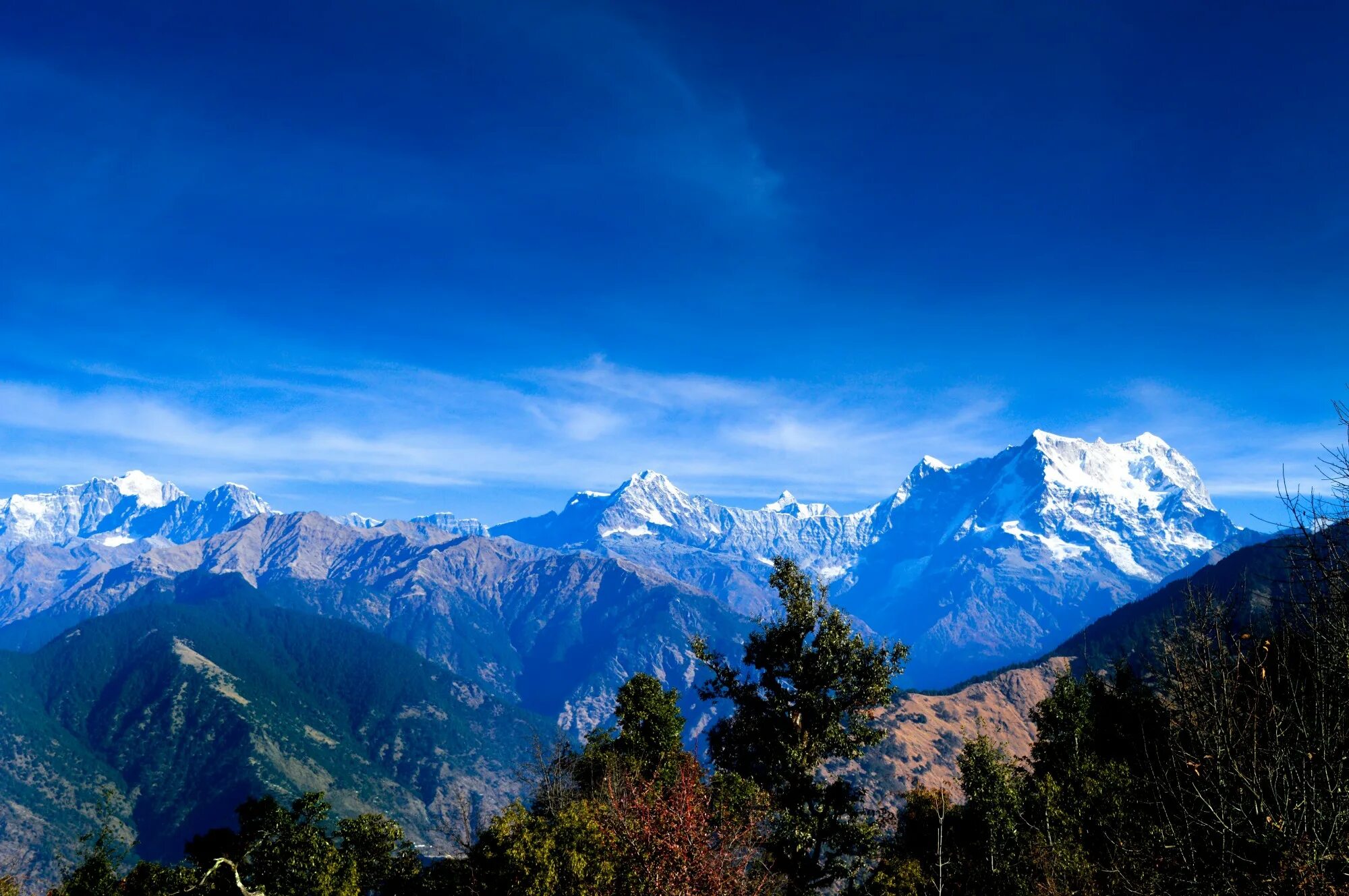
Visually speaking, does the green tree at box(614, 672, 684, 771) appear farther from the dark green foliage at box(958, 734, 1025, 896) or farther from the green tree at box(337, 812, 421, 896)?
the dark green foliage at box(958, 734, 1025, 896)

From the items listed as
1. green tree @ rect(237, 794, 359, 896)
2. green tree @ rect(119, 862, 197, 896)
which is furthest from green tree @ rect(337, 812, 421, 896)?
green tree @ rect(119, 862, 197, 896)

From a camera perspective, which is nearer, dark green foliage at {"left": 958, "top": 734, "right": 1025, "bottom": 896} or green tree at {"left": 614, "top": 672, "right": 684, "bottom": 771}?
dark green foliage at {"left": 958, "top": 734, "right": 1025, "bottom": 896}

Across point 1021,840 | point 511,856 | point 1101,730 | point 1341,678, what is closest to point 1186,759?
point 1341,678

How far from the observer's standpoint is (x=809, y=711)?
3406cm

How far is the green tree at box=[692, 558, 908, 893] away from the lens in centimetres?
3366

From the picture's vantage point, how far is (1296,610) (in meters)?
23.8

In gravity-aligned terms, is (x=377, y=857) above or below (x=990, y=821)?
below

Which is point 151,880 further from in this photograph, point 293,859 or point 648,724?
point 648,724

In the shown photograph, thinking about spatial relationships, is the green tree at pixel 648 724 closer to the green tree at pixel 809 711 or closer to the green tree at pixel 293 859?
the green tree at pixel 293 859

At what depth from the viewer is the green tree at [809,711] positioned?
3366 centimetres

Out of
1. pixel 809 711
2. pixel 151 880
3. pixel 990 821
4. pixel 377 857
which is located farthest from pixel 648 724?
pixel 151 880

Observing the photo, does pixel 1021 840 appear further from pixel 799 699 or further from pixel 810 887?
pixel 799 699

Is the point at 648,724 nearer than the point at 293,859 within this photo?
No

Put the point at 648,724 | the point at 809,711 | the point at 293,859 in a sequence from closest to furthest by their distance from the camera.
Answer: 1. the point at 809,711
2. the point at 293,859
3. the point at 648,724
